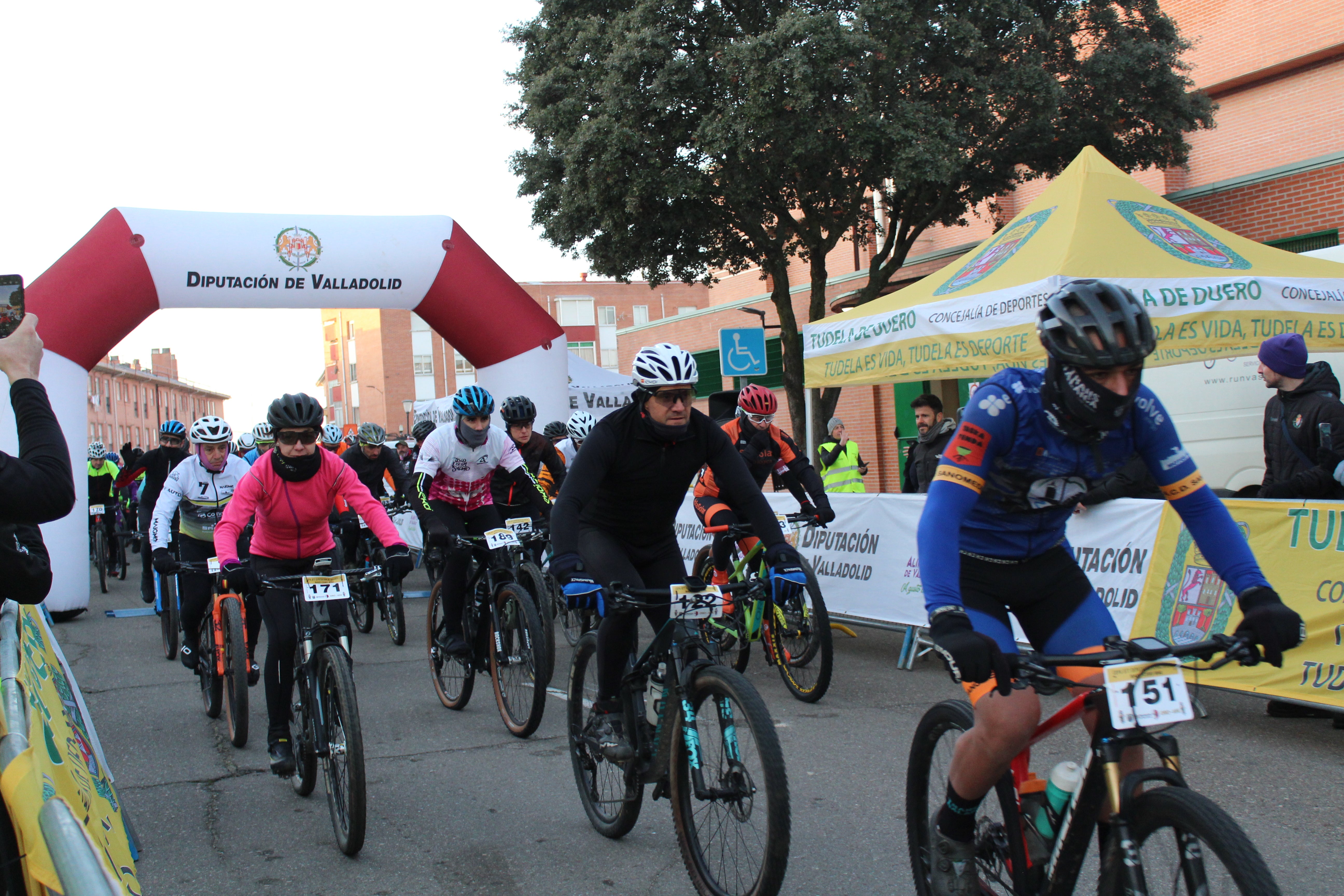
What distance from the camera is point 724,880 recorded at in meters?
3.65

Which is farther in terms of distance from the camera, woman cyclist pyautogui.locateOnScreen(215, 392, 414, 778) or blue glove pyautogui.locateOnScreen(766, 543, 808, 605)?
woman cyclist pyautogui.locateOnScreen(215, 392, 414, 778)

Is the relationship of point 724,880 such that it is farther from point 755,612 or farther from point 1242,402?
point 1242,402

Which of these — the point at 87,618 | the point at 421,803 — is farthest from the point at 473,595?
the point at 87,618

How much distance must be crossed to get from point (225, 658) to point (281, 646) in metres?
1.53

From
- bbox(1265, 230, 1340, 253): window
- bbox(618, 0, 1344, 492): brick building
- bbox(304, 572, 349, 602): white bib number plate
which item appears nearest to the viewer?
bbox(304, 572, 349, 602): white bib number plate

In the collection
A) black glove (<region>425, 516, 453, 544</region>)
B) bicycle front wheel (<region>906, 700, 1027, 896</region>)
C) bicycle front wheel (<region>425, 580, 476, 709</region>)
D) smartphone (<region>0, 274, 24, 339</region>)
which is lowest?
bicycle front wheel (<region>425, 580, 476, 709</region>)

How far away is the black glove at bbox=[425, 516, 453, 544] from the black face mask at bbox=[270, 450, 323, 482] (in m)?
1.07

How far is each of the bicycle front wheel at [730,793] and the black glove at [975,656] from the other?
0.87m

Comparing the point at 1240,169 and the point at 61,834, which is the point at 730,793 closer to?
the point at 61,834

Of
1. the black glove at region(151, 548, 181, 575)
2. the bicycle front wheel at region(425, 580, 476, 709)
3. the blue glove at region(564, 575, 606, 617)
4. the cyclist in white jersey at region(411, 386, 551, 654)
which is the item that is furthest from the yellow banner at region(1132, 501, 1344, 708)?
the black glove at region(151, 548, 181, 575)

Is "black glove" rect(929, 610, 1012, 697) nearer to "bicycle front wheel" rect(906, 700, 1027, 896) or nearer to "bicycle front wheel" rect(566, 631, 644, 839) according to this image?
"bicycle front wheel" rect(906, 700, 1027, 896)

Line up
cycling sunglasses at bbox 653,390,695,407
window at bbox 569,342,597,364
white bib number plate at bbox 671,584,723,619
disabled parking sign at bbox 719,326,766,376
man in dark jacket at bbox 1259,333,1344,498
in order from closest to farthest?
white bib number plate at bbox 671,584,723,619 < cycling sunglasses at bbox 653,390,695,407 < man in dark jacket at bbox 1259,333,1344,498 < disabled parking sign at bbox 719,326,766,376 < window at bbox 569,342,597,364

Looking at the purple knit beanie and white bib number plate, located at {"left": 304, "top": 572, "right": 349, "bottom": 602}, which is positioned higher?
the purple knit beanie

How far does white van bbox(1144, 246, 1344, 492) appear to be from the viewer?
1048cm
